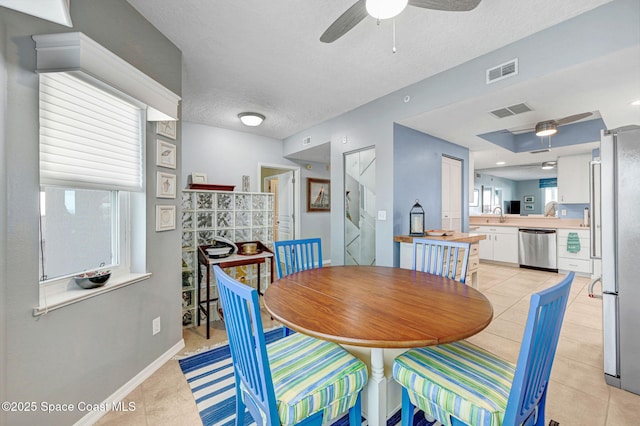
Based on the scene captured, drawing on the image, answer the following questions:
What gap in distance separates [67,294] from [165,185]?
99 centimetres

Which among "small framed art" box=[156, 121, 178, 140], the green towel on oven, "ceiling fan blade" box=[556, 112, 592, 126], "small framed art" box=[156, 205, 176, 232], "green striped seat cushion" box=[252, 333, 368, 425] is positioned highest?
"ceiling fan blade" box=[556, 112, 592, 126]

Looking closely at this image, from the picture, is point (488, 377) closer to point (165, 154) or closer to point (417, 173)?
point (165, 154)

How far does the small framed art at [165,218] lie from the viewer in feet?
6.98

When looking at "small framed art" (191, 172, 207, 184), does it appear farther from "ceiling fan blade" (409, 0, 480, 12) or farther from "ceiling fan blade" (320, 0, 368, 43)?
"ceiling fan blade" (409, 0, 480, 12)

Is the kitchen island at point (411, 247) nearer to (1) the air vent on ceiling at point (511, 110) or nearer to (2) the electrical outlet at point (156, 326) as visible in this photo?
(1) the air vent on ceiling at point (511, 110)

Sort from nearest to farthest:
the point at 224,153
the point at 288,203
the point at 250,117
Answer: the point at 250,117, the point at 224,153, the point at 288,203

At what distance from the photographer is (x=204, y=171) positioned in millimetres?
4348

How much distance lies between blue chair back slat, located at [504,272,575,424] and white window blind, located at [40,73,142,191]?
2276mm

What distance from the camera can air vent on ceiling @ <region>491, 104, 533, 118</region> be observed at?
284 cm

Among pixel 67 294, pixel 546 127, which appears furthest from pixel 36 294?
pixel 546 127

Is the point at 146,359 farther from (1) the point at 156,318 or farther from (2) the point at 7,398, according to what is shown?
(2) the point at 7,398

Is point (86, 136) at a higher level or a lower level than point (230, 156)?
lower

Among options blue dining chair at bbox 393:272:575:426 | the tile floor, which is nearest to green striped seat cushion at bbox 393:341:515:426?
blue dining chair at bbox 393:272:575:426

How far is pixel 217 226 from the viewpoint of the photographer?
10.6 ft
